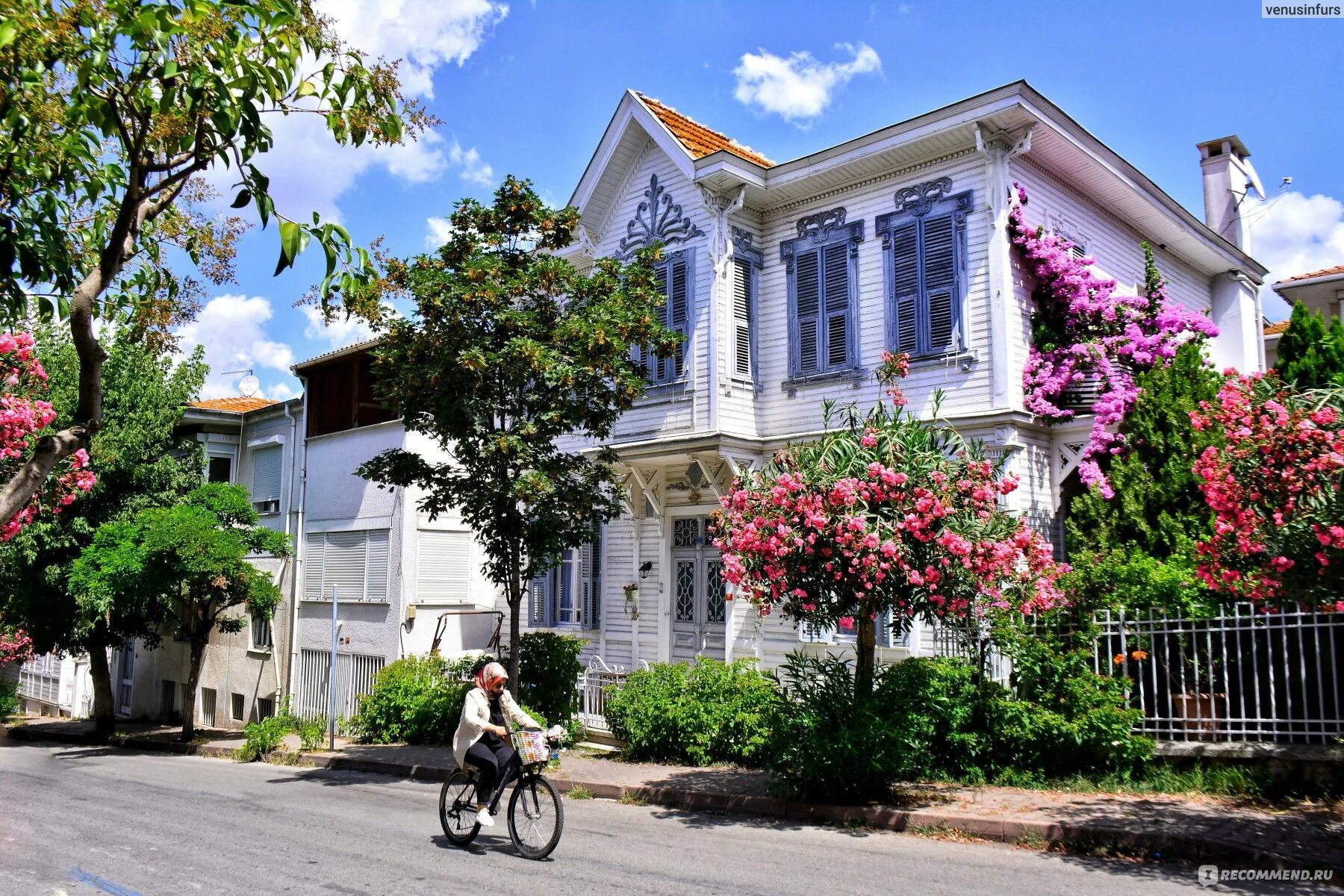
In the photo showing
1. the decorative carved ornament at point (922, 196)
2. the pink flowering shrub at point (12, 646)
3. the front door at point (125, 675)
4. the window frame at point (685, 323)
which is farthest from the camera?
the front door at point (125, 675)

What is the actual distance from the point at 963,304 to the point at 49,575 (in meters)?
18.8

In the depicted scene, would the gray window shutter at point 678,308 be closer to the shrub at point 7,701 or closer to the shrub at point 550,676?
the shrub at point 550,676

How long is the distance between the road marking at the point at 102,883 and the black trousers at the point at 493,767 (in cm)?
266

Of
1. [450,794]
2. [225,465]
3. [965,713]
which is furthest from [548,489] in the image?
[225,465]

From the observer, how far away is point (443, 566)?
21.1 meters

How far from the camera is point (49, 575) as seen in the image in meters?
20.9

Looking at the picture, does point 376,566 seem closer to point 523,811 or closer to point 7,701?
point 523,811

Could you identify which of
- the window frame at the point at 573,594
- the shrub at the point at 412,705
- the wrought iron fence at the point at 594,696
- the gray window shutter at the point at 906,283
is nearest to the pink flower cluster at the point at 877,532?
the gray window shutter at the point at 906,283

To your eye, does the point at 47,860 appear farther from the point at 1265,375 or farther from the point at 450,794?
the point at 1265,375

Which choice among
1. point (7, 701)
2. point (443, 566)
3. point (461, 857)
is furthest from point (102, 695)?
point (461, 857)

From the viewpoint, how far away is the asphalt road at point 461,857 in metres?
7.41

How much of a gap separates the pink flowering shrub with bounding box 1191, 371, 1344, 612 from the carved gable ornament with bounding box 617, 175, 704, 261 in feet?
33.6

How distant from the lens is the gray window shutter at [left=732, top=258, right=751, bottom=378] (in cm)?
1658

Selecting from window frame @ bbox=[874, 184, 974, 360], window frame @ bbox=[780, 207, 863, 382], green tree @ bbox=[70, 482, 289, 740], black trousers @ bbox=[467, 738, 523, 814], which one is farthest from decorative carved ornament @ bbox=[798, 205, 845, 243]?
green tree @ bbox=[70, 482, 289, 740]
